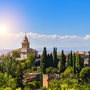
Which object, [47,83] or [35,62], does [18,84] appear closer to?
[47,83]

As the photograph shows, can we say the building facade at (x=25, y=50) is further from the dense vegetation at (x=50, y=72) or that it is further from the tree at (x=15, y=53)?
the dense vegetation at (x=50, y=72)

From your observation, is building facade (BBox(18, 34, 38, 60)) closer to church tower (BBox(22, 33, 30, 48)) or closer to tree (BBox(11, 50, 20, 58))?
church tower (BBox(22, 33, 30, 48))

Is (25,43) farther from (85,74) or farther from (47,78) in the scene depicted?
(85,74)

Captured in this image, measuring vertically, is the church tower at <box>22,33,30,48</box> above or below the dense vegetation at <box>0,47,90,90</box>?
above

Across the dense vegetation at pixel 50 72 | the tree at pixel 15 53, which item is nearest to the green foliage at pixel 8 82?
the dense vegetation at pixel 50 72

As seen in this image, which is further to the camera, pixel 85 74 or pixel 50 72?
pixel 50 72

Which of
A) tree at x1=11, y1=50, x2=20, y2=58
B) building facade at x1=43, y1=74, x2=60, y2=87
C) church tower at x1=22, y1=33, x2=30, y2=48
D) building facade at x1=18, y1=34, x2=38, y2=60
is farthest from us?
church tower at x1=22, y1=33, x2=30, y2=48

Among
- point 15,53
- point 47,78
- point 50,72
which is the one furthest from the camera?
point 15,53

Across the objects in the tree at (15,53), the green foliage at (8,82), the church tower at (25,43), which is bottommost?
the green foliage at (8,82)

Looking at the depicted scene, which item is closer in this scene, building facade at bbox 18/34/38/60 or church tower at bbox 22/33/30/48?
building facade at bbox 18/34/38/60

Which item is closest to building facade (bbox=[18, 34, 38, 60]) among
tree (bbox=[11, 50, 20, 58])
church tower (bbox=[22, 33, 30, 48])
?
church tower (bbox=[22, 33, 30, 48])

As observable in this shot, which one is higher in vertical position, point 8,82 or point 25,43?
point 25,43

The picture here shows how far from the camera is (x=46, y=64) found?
34281 millimetres

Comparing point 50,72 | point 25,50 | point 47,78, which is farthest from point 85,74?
point 25,50
